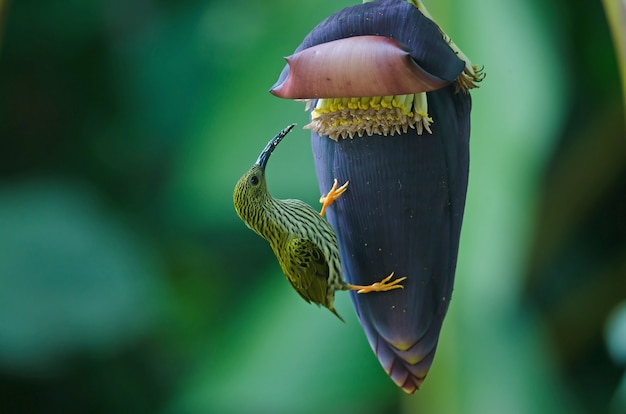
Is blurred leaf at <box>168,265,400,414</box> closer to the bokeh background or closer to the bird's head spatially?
the bokeh background

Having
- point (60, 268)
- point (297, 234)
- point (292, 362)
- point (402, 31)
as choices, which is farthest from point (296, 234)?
point (60, 268)

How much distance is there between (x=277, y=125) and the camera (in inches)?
32.1

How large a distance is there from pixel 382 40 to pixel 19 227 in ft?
2.57

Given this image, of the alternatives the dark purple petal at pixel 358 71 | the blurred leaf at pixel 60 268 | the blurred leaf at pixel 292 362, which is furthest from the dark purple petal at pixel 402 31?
the blurred leaf at pixel 60 268

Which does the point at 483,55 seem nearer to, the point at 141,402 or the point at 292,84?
the point at 292,84

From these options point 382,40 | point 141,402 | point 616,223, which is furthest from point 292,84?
point 141,402

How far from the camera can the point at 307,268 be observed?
0.46 meters

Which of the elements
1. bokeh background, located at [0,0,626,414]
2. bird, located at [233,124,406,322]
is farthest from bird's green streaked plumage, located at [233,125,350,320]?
bokeh background, located at [0,0,626,414]

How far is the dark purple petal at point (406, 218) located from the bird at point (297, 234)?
0.01m

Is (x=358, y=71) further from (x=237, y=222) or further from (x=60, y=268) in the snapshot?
(x=60, y=268)

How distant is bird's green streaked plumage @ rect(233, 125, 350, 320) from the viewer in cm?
45

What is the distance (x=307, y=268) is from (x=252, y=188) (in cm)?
5

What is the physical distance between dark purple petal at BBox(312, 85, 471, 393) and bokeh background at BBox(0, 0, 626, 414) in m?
0.25

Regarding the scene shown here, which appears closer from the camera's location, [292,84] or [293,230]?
[292,84]
